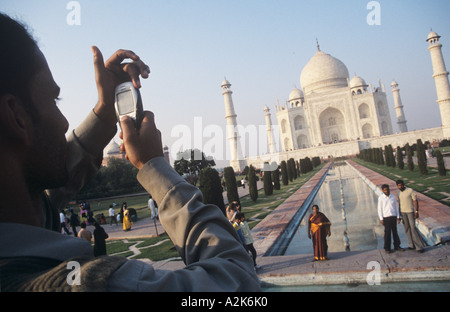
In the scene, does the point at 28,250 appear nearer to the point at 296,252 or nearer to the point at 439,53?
the point at 296,252

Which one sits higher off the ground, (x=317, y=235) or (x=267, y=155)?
(x=267, y=155)

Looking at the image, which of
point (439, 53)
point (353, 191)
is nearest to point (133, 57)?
point (353, 191)

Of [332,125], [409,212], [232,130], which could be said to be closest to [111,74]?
[409,212]

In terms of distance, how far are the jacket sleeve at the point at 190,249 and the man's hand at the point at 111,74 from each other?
309 millimetres

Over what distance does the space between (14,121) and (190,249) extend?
0.39 metres

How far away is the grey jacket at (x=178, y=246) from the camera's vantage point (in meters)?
0.51

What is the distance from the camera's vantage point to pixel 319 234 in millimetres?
4621

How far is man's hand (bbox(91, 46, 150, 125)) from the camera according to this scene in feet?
2.94

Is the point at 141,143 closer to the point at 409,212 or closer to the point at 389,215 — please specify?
the point at 389,215

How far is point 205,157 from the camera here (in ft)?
79.1

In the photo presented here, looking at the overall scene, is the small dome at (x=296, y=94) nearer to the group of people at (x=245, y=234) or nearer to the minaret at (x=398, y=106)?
the minaret at (x=398, y=106)

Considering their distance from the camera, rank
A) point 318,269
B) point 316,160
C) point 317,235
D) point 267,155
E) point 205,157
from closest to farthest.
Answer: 1. point 318,269
2. point 317,235
3. point 205,157
4. point 316,160
5. point 267,155
